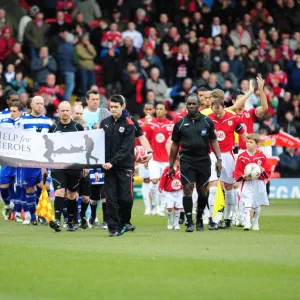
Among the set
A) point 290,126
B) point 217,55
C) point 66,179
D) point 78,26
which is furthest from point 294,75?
point 66,179

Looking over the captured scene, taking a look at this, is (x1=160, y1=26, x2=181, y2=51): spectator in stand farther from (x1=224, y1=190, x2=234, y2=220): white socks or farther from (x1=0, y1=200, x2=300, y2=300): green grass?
(x1=0, y1=200, x2=300, y2=300): green grass

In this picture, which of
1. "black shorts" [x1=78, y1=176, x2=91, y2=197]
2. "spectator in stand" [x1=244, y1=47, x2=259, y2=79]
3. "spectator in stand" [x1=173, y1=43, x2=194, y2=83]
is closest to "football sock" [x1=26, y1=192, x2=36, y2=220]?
"black shorts" [x1=78, y1=176, x2=91, y2=197]

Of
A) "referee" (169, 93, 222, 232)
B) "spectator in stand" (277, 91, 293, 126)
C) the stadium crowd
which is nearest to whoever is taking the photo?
"referee" (169, 93, 222, 232)

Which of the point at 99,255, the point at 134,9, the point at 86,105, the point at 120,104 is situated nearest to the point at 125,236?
the point at 120,104

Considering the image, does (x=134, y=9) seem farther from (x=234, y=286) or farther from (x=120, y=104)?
(x=234, y=286)

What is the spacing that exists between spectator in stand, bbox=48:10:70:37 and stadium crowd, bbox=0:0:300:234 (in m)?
0.04

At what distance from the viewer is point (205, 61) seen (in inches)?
1353

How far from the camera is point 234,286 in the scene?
1127cm

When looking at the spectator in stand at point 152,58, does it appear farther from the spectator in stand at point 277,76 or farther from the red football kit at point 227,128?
the red football kit at point 227,128

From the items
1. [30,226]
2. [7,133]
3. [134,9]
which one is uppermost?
[134,9]

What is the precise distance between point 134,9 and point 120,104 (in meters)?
18.6

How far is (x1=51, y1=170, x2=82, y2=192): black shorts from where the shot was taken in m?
18.4

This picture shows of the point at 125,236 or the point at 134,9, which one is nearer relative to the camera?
the point at 125,236

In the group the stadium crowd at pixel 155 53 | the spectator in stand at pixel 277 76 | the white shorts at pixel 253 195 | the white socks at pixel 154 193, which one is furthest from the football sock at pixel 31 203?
the spectator in stand at pixel 277 76
